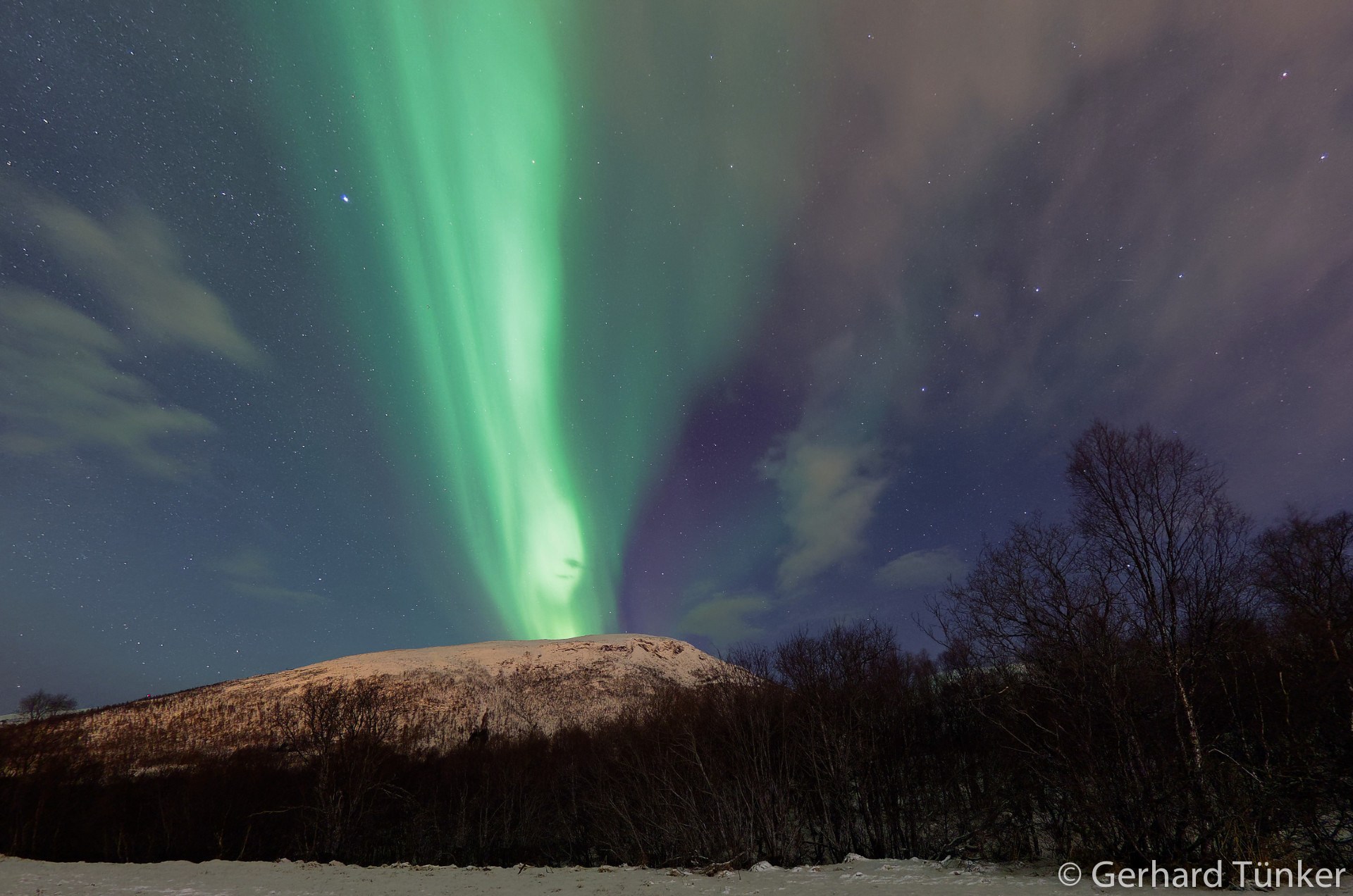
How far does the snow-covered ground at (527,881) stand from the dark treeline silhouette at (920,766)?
4.29 m

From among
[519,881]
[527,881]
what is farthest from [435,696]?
[527,881]

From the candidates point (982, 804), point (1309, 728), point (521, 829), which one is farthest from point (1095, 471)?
point (521, 829)

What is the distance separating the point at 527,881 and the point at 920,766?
26.6 meters

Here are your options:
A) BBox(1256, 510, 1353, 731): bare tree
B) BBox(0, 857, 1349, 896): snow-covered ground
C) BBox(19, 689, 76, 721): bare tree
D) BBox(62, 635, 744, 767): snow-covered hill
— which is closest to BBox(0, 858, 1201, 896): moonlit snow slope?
BBox(0, 857, 1349, 896): snow-covered ground

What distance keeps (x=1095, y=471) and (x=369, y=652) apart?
7694 inches

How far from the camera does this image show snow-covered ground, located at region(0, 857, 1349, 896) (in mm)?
20344

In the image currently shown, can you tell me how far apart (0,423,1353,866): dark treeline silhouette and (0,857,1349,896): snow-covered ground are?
4294mm

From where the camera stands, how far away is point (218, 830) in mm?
52281

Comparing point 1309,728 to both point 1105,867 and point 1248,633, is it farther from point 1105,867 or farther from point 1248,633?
point 1105,867

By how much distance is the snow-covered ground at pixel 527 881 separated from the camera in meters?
20.3

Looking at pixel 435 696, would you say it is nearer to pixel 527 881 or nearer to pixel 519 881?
pixel 519 881

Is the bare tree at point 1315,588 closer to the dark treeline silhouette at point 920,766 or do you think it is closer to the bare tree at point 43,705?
the dark treeline silhouette at point 920,766

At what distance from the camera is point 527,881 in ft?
89.9

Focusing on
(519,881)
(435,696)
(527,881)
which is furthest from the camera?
(435,696)
